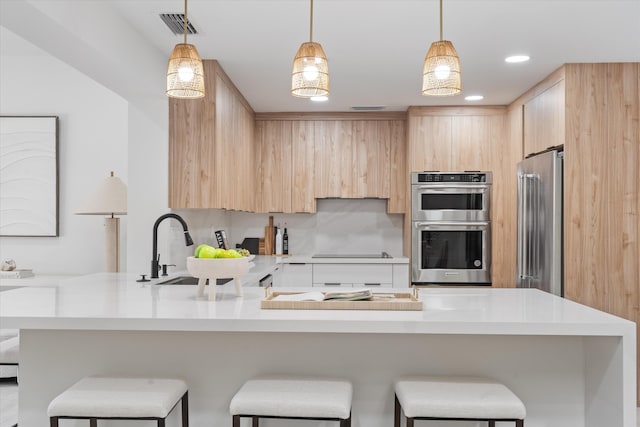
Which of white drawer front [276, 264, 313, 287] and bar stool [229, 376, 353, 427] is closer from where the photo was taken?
bar stool [229, 376, 353, 427]

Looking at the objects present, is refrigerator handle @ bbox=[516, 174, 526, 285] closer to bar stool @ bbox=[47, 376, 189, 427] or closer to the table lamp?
the table lamp

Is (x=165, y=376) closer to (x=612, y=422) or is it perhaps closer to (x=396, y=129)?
(x=612, y=422)

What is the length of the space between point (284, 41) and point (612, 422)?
2664mm

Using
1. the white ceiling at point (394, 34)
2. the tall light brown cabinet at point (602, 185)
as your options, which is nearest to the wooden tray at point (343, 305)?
the white ceiling at point (394, 34)

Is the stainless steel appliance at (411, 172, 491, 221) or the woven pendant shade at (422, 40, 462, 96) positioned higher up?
the woven pendant shade at (422, 40, 462, 96)

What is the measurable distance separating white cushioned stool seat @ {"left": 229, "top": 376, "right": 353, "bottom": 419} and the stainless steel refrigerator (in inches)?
99.9

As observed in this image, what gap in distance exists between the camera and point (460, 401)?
188cm

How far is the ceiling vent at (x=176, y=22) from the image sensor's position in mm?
2961

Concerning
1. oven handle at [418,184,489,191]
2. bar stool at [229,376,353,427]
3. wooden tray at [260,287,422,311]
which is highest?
oven handle at [418,184,489,191]

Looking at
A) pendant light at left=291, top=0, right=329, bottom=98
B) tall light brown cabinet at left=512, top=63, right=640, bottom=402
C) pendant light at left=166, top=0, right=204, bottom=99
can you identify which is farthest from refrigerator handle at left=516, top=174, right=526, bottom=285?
pendant light at left=166, top=0, right=204, bottom=99

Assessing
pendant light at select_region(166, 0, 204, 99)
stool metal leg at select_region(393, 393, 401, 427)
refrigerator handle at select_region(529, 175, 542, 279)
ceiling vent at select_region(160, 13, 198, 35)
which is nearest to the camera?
stool metal leg at select_region(393, 393, 401, 427)

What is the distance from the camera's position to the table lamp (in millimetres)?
4344

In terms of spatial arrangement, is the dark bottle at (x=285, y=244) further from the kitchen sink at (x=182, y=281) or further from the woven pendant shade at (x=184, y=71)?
the woven pendant shade at (x=184, y=71)

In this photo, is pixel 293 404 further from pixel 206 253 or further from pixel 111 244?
pixel 111 244
